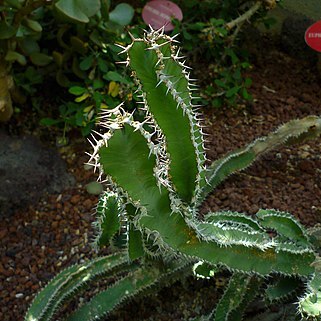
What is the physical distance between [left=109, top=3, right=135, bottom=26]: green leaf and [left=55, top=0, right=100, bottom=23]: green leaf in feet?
0.81

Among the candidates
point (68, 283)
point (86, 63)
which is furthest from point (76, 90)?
point (68, 283)

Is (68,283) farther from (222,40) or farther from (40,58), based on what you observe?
(222,40)

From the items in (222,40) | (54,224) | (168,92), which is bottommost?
(54,224)

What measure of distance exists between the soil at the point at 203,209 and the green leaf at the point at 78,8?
45cm

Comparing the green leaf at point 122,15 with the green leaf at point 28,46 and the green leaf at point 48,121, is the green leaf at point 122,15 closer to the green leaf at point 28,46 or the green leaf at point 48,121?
the green leaf at point 28,46

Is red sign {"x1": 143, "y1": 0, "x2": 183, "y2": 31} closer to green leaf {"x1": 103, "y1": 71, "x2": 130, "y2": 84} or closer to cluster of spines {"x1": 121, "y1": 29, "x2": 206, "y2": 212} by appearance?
green leaf {"x1": 103, "y1": 71, "x2": 130, "y2": 84}

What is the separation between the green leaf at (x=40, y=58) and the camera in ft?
6.58

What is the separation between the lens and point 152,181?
3.64 ft

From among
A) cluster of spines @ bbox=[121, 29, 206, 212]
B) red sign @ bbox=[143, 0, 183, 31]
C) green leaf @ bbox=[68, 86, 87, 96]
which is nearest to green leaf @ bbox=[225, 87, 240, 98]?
red sign @ bbox=[143, 0, 183, 31]

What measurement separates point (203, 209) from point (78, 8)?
0.69m

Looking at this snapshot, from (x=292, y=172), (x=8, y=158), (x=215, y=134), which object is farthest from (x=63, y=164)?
(x=292, y=172)

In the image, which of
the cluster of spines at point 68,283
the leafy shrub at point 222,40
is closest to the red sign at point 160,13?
the leafy shrub at point 222,40

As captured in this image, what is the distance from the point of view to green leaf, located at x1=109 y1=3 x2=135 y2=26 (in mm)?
2066

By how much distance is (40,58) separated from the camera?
79.3 inches
